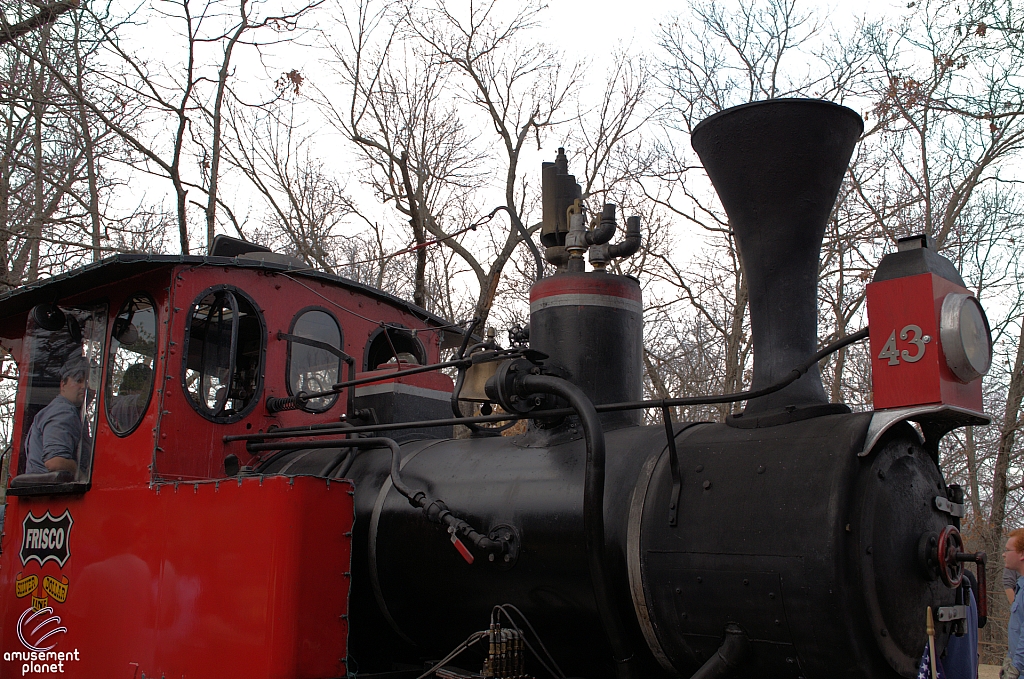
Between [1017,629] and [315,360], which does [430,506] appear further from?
[1017,629]

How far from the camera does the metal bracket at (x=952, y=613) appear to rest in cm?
276

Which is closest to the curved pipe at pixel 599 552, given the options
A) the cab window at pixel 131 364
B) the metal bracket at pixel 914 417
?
the metal bracket at pixel 914 417

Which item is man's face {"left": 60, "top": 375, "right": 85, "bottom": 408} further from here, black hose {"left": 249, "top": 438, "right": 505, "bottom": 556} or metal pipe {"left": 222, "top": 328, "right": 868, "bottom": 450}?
black hose {"left": 249, "top": 438, "right": 505, "bottom": 556}

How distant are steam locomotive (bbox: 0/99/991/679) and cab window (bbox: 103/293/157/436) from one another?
0.02m

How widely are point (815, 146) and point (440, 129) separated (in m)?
16.0

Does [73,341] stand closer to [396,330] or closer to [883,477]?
[396,330]

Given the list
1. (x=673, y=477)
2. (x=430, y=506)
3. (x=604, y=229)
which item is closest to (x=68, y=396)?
(x=430, y=506)

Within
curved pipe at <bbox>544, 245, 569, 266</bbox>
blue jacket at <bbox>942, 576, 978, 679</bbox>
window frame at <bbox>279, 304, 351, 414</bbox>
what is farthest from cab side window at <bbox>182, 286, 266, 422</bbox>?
blue jacket at <bbox>942, 576, 978, 679</bbox>

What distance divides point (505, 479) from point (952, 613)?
5.35 ft

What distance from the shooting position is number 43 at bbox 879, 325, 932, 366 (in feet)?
8.55

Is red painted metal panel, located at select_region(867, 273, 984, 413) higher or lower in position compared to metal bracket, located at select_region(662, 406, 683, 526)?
higher

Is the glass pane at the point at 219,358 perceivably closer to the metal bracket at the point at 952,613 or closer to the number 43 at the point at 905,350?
the number 43 at the point at 905,350

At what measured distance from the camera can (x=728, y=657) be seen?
2.71 metres

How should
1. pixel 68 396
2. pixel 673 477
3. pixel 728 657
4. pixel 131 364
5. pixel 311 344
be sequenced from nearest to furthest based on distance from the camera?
1. pixel 728 657
2. pixel 673 477
3. pixel 131 364
4. pixel 68 396
5. pixel 311 344
